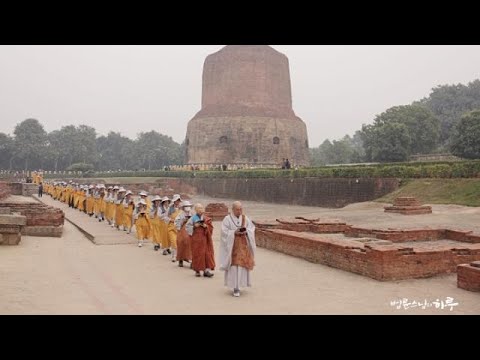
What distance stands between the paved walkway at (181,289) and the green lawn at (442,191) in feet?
24.4

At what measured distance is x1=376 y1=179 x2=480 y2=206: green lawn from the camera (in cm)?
1290

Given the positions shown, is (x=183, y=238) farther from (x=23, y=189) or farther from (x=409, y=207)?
(x=23, y=189)

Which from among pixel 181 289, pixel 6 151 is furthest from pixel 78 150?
pixel 181 289

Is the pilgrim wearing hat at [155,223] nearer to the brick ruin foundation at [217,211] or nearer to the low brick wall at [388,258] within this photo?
the low brick wall at [388,258]

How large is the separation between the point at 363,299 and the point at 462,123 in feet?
79.8

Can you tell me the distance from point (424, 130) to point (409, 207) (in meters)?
24.1

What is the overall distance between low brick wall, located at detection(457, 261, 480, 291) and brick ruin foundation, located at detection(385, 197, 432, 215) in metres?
6.50

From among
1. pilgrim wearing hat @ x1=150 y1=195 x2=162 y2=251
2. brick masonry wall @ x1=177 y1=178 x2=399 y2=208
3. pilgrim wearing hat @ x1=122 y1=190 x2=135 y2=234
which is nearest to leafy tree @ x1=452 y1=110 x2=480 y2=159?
brick masonry wall @ x1=177 y1=178 x2=399 y2=208

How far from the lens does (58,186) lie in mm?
23406

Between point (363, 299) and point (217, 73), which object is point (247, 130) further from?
point (363, 299)

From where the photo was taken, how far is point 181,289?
5.39 m

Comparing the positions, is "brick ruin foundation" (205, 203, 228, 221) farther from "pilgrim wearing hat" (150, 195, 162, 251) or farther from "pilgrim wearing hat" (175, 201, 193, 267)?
"pilgrim wearing hat" (175, 201, 193, 267)

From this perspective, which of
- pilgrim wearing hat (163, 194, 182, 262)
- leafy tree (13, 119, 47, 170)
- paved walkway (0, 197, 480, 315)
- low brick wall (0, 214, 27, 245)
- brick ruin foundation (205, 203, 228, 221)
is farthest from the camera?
leafy tree (13, 119, 47, 170)

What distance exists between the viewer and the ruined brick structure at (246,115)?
33438 millimetres
